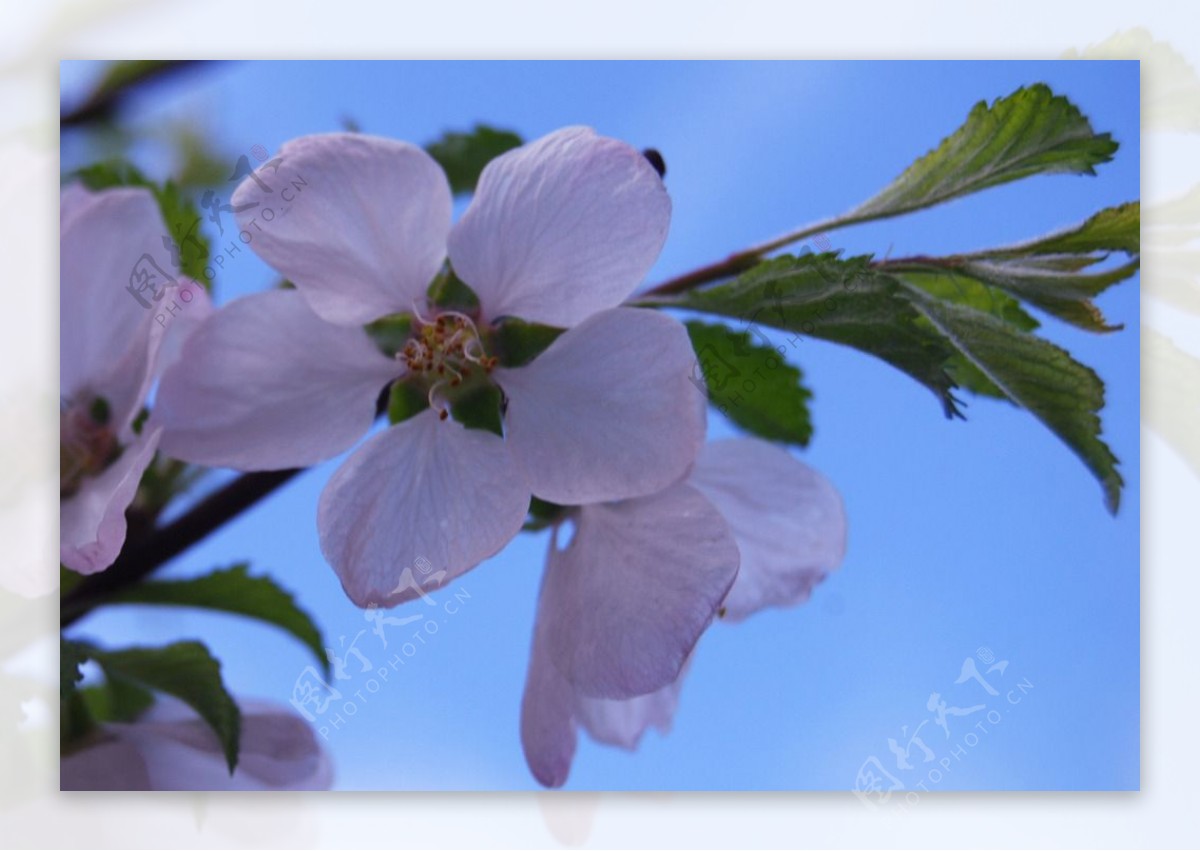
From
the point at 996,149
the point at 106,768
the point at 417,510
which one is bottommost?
the point at 106,768

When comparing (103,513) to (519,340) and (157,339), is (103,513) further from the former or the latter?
(519,340)

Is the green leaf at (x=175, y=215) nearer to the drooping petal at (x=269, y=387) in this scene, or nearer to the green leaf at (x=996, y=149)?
the drooping petal at (x=269, y=387)

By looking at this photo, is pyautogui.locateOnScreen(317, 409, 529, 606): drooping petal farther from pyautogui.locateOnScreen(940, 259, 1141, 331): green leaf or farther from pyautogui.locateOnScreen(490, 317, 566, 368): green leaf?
pyautogui.locateOnScreen(940, 259, 1141, 331): green leaf

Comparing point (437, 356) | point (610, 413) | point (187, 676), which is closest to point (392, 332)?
point (437, 356)

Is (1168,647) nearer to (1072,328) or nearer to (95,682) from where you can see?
(1072,328)

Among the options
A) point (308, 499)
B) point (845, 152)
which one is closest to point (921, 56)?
point (845, 152)

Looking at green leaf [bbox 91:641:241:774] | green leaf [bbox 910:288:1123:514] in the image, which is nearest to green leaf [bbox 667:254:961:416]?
green leaf [bbox 910:288:1123:514]
